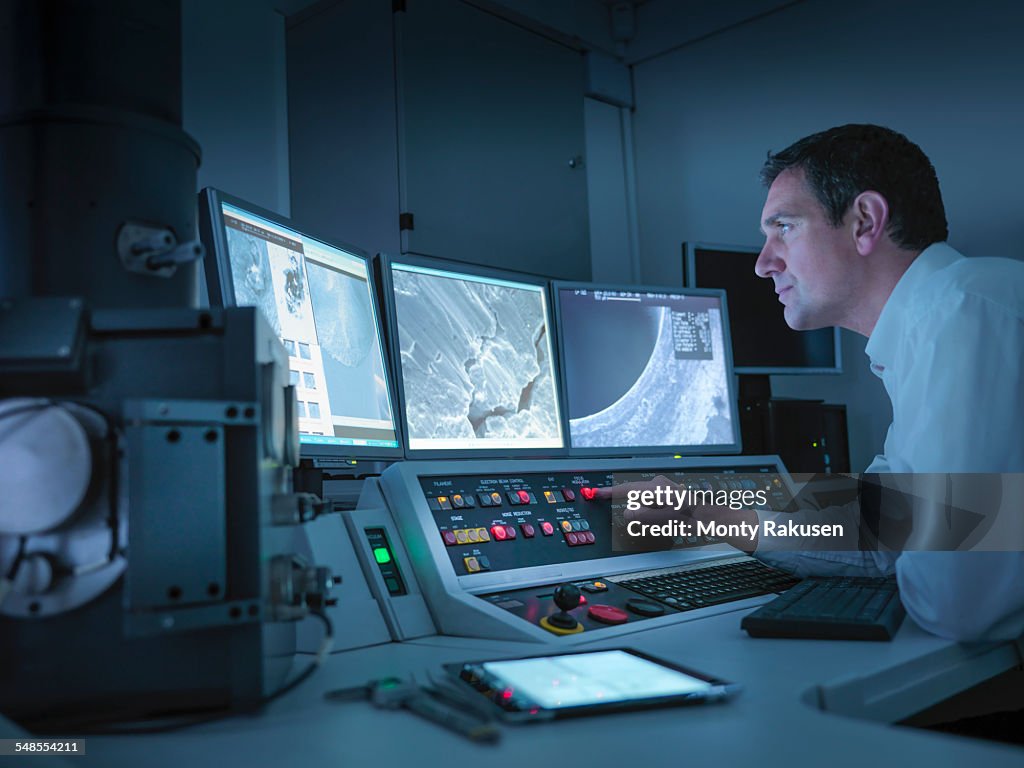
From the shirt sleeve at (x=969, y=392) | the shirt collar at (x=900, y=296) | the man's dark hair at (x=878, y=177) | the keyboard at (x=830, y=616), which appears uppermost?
the man's dark hair at (x=878, y=177)

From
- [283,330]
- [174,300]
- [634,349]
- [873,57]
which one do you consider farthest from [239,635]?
[873,57]

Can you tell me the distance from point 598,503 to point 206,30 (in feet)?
6.91

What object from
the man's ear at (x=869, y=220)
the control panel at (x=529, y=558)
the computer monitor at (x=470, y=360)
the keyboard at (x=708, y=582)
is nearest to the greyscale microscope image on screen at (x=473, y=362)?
the computer monitor at (x=470, y=360)

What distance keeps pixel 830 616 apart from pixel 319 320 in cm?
84

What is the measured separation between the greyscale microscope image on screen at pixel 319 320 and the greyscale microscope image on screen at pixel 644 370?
0.44m

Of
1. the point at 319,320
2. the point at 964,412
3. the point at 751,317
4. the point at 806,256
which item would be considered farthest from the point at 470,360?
the point at 751,317

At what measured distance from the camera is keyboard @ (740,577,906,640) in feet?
3.10

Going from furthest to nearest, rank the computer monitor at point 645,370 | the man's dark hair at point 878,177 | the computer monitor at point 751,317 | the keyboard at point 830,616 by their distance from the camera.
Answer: the computer monitor at point 751,317 < the computer monitor at point 645,370 < the man's dark hair at point 878,177 < the keyboard at point 830,616

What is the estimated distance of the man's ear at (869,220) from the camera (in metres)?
1.58

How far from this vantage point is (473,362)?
1.55 metres

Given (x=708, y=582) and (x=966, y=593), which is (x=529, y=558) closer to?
(x=708, y=582)

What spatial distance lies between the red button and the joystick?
0.07 ft

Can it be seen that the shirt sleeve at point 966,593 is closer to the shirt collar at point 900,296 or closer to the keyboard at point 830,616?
the keyboard at point 830,616

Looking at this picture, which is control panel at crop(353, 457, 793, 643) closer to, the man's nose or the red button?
the red button
